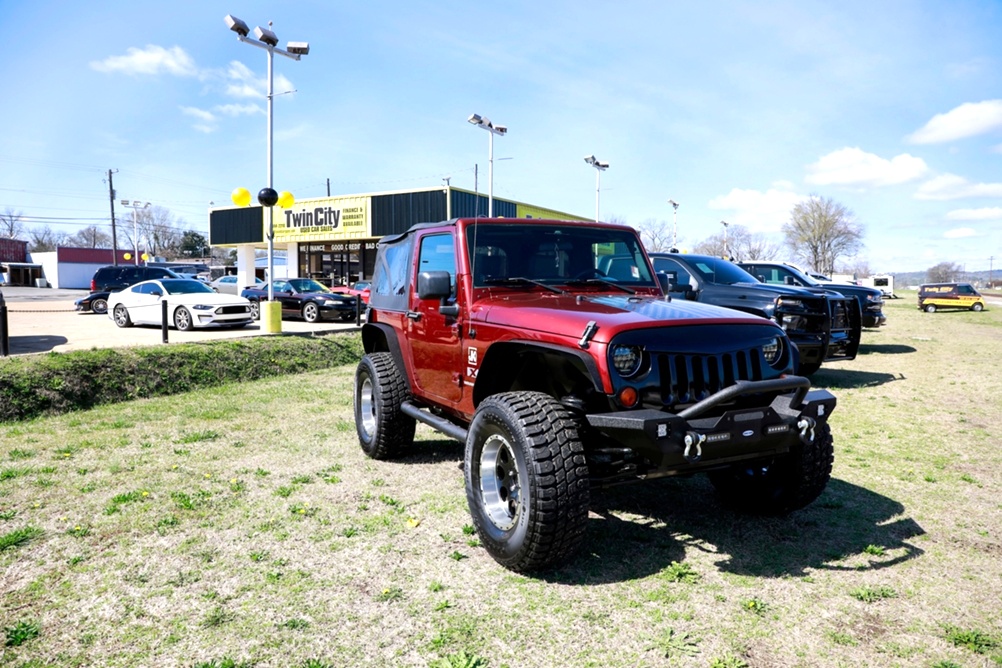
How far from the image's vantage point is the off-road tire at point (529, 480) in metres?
3.37

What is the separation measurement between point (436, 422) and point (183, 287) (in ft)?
49.3

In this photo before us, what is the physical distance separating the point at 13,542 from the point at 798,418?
14.9 ft

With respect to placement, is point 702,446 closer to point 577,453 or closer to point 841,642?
point 577,453

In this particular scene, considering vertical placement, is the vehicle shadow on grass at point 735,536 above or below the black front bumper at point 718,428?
below

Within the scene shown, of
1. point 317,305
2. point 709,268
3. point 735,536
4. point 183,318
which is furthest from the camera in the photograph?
point 317,305

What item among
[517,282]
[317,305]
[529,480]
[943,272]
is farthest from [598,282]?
[943,272]

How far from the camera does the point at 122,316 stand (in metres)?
17.8

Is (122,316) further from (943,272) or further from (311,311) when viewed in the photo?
(943,272)

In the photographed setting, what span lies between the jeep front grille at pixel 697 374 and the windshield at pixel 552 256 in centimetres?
138

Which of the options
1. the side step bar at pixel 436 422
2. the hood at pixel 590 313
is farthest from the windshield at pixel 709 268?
the hood at pixel 590 313

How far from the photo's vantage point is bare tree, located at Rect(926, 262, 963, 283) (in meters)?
111

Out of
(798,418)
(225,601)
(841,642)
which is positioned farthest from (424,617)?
(798,418)

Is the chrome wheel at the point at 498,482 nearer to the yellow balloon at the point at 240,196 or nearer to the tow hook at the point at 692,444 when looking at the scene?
the tow hook at the point at 692,444

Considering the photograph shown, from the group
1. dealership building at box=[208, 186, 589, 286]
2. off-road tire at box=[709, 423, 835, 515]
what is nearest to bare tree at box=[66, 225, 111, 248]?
dealership building at box=[208, 186, 589, 286]
